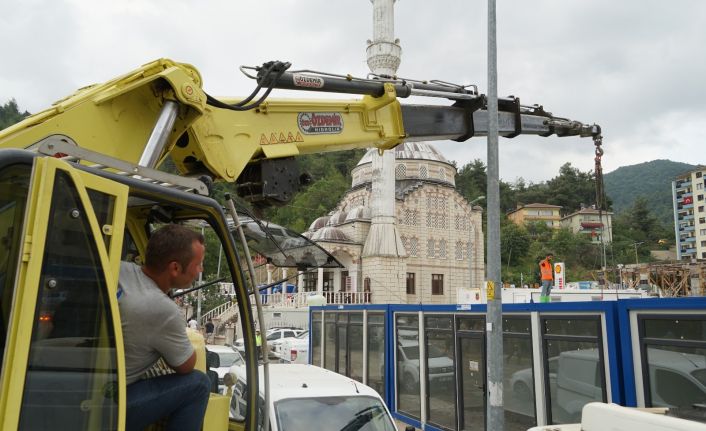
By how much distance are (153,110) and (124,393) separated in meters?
2.42

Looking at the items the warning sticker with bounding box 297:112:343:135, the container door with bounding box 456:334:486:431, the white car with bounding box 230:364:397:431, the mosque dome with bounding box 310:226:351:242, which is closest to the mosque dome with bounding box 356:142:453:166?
the mosque dome with bounding box 310:226:351:242

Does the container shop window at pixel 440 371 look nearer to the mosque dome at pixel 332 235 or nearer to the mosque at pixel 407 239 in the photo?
the mosque at pixel 407 239

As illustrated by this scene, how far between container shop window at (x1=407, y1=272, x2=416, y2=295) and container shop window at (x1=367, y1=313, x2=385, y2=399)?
127ft

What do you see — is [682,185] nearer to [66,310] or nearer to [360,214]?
[360,214]

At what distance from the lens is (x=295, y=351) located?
70.4 ft

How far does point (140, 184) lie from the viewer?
9.58ft

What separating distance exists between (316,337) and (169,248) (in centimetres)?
1320

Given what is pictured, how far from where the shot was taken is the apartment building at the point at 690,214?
99000 millimetres

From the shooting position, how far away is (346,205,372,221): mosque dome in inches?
2017

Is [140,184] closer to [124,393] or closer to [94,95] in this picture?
[124,393]

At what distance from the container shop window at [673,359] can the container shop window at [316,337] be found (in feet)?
31.9

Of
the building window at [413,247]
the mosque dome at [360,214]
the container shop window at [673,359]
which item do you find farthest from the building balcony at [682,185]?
the container shop window at [673,359]

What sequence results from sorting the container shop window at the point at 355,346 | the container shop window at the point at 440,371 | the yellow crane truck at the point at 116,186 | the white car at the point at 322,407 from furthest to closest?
the container shop window at the point at 355,346 < the container shop window at the point at 440,371 < the white car at the point at 322,407 < the yellow crane truck at the point at 116,186

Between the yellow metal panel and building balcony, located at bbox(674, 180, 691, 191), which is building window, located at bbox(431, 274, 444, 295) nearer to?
the yellow metal panel
